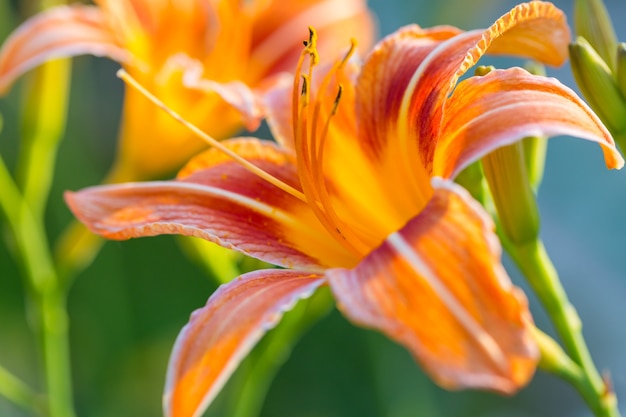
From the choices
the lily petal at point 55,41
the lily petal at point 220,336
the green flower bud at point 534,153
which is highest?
the lily petal at point 55,41

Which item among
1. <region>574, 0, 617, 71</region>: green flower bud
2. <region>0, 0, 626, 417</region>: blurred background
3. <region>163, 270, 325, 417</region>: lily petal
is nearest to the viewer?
<region>163, 270, 325, 417</region>: lily petal

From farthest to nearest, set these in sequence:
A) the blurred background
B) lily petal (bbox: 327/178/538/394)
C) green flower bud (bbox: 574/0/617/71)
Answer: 1. the blurred background
2. green flower bud (bbox: 574/0/617/71)
3. lily petal (bbox: 327/178/538/394)

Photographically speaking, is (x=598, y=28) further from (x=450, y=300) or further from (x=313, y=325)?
(x=313, y=325)

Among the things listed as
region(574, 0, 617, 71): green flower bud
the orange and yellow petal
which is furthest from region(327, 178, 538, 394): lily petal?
region(574, 0, 617, 71): green flower bud

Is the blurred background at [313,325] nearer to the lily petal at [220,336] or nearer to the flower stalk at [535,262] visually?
the flower stalk at [535,262]

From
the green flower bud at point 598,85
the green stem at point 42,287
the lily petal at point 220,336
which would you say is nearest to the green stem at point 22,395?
the green stem at point 42,287

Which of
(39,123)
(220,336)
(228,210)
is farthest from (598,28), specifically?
(39,123)

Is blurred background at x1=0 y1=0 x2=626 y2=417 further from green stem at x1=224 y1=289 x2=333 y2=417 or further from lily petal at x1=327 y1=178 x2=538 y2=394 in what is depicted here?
lily petal at x1=327 y1=178 x2=538 y2=394

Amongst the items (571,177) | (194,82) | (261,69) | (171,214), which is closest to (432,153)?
(171,214)
